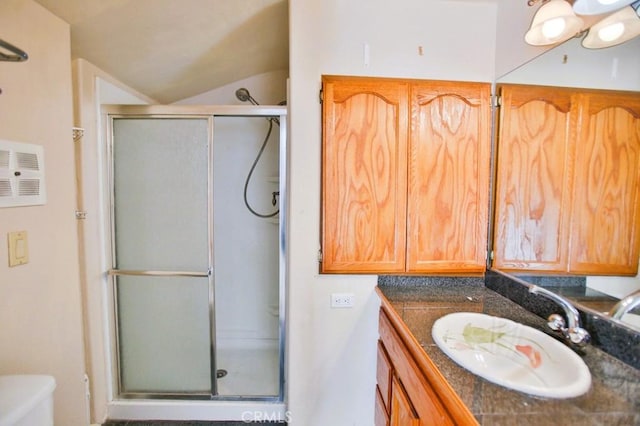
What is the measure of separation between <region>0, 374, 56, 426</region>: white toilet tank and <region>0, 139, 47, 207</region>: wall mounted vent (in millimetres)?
642

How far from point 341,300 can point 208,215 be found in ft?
3.36

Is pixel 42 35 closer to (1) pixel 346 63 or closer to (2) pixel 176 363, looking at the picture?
(1) pixel 346 63

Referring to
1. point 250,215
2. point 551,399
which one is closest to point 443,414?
point 551,399

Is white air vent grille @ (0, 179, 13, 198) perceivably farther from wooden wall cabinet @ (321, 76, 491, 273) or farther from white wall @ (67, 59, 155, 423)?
wooden wall cabinet @ (321, 76, 491, 273)

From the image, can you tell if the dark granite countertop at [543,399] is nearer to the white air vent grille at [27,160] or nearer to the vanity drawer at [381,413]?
the vanity drawer at [381,413]

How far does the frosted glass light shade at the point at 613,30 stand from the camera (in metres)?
0.92

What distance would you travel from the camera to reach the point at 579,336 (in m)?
0.96

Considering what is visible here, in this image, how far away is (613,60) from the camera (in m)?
1.01

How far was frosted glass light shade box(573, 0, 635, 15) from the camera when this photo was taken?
0.96 m

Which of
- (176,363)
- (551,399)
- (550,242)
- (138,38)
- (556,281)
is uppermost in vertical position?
(138,38)

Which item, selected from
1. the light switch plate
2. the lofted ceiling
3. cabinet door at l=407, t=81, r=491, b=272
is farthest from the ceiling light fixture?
the light switch plate

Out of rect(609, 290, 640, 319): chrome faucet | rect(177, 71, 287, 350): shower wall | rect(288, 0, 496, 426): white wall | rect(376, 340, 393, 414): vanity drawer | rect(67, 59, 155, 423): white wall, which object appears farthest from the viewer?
rect(177, 71, 287, 350): shower wall

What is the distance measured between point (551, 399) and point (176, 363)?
6.82 feet

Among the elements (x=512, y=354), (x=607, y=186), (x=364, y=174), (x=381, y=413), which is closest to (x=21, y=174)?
(x=364, y=174)
